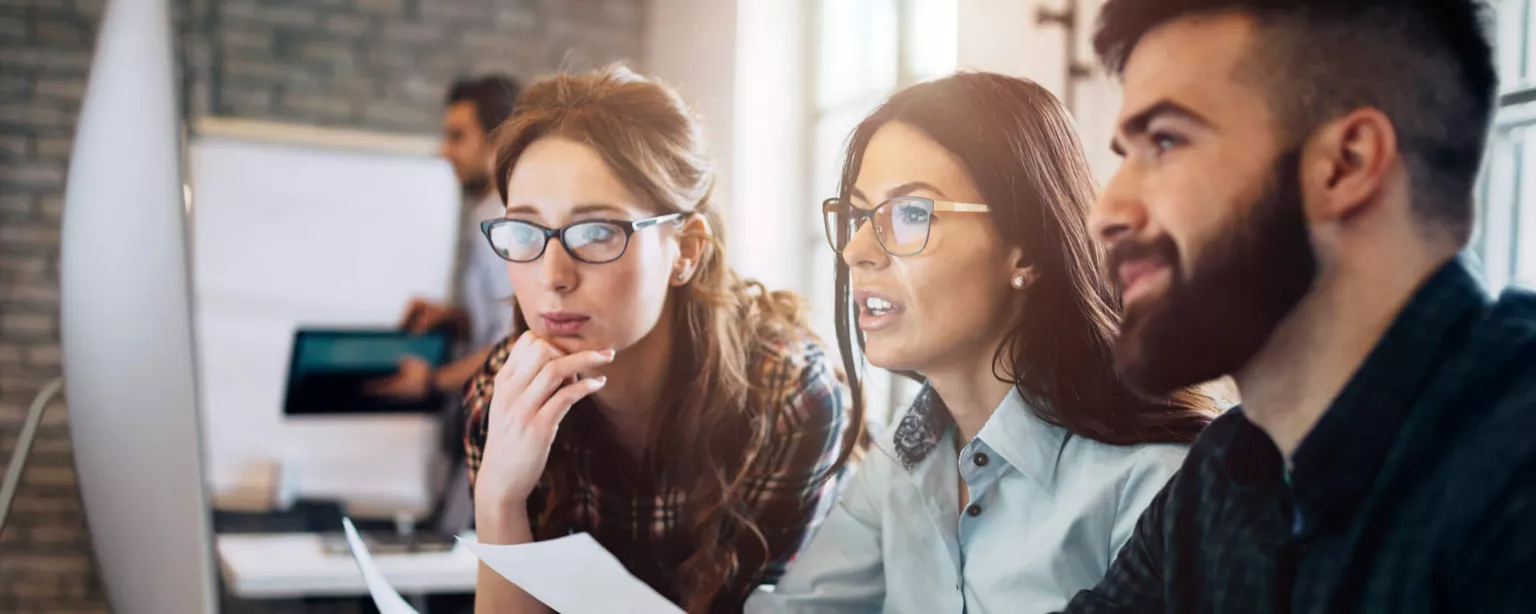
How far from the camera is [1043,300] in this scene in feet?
1.17

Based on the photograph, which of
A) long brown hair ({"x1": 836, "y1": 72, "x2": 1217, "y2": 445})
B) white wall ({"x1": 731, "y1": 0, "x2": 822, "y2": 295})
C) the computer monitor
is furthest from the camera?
the computer monitor

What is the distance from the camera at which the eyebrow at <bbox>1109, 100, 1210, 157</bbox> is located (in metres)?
0.27

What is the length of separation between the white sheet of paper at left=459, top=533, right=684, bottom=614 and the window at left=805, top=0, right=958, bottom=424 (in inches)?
4.8

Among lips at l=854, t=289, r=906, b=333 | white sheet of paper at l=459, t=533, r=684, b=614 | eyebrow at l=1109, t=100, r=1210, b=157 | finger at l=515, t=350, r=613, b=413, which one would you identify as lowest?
white sheet of paper at l=459, t=533, r=684, b=614

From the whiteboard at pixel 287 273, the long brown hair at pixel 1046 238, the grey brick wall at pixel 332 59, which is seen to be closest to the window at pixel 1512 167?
the long brown hair at pixel 1046 238

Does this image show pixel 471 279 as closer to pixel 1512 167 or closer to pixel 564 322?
pixel 564 322

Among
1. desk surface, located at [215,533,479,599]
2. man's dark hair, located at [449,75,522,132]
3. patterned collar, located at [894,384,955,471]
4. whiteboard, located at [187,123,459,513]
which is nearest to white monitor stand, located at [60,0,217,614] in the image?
desk surface, located at [215,533,479,599]

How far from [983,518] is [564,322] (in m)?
0.21

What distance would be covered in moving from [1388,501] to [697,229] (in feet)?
1.03

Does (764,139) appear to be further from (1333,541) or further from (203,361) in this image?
(203,361)

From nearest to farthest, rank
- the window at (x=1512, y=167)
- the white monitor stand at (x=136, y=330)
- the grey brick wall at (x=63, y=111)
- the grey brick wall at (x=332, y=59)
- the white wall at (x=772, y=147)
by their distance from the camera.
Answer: the window at (x=1512, y=167) → the white wall at (x=772, y=147) → the white monitor stand at (x=136, y=330) → the grey brick wall at (x=332, y=59) → the grey brick wall at (x=63, y=111)

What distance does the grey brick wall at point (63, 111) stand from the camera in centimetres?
179

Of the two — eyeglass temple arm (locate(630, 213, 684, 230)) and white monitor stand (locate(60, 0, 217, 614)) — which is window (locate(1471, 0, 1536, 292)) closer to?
eyeglass temple arm (locate(630, 213, 684, 230))

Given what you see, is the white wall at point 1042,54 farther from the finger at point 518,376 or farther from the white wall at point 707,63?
the finger at point 518,376
